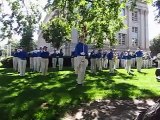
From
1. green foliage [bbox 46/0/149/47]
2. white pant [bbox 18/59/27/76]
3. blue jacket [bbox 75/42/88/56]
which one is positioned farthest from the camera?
green foliage [bbox 46/0/149/47]

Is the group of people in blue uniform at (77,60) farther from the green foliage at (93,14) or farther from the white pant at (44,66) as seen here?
the green foliage at (93,14)

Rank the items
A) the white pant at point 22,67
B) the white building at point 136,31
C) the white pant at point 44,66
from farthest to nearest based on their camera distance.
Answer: the white building at point 136,31 < the white pant at point 44,66 < the white pant at point 22,67

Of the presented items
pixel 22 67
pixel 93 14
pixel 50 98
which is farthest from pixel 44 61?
pixel 50 98

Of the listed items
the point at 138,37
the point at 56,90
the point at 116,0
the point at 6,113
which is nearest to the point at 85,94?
the point at 56,90

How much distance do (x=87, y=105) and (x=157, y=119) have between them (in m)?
8.30

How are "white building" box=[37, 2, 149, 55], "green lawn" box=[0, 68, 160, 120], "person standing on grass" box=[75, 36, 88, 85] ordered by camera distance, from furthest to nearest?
"white building" box=[37, 2, 149, 55]
"person standing on grass" box=[75, 36, 88, 85]
"green lawn" box=[0, 68, 160, 120]

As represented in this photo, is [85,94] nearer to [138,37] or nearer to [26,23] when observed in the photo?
[26,23]

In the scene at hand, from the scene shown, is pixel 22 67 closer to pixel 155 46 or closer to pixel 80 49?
pixel 80 49

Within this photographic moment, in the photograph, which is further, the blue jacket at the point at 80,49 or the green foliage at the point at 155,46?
the green foliage at the point at 155,46

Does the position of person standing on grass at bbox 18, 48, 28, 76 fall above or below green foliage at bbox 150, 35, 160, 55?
below

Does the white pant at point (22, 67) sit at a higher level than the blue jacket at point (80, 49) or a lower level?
lower

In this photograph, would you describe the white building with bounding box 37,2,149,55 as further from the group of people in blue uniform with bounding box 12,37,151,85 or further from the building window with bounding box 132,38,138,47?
the group of people in blue uniform with bounding box 12,37,151,85

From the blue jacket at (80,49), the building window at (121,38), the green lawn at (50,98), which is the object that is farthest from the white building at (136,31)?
the green lawn at (50,98)

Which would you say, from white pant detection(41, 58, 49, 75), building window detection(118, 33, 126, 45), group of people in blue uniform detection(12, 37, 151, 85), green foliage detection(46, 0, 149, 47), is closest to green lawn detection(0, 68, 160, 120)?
group of people in blue uniform detection(12, 37, 151, 85)
